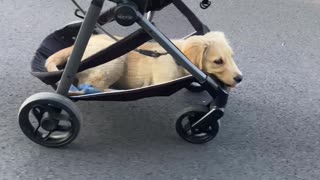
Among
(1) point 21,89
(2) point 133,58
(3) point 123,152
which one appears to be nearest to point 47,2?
(1) point 21,89

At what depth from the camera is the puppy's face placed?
2.42 metres

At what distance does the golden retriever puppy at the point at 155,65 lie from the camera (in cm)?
242

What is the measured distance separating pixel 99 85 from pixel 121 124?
242 millimetres

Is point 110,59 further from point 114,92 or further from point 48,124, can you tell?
point 48,124

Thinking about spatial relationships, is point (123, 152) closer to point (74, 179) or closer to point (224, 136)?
point (74, 179)

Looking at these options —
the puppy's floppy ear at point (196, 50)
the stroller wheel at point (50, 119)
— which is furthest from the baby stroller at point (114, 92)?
the puppy's floppy ear at point (196, 50)

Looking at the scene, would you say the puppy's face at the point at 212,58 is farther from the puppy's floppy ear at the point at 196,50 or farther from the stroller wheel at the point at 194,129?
the stroller wheel at the point at 194,129

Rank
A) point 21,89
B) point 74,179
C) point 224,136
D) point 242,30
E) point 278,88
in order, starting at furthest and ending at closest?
1. point 242,30
2. point 278,88
3. point 21,89
4. point 224,136
5. point 74,179

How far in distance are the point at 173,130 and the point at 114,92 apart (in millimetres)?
437

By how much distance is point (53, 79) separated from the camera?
2.35 meters

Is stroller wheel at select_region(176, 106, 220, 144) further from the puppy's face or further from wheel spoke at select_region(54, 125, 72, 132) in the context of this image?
wheel spoke at select_region(54, 125, 72, 132)

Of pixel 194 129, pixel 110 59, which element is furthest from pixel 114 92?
pixel 194 129

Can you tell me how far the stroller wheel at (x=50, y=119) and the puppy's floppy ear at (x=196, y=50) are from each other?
0.55 meters

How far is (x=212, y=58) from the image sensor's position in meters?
2.42
